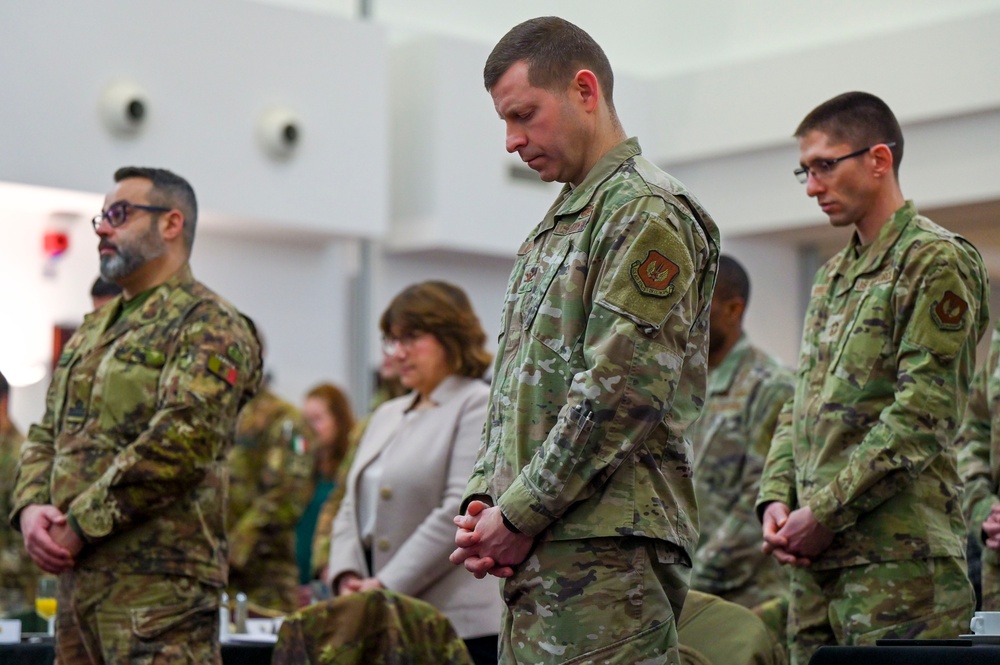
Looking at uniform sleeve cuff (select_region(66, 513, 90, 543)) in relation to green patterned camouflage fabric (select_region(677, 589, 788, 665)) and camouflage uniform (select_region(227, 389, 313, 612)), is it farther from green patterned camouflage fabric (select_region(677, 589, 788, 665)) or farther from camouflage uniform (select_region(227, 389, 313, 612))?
camouflage uniform (select_region(227, 389, 313, 612))

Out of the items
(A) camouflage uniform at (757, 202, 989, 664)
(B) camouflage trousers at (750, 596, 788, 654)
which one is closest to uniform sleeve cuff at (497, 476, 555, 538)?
(A) camouflage uniform at (757, 202, 989, 664)

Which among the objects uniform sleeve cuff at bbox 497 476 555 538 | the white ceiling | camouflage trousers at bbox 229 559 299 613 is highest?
the white ceiling

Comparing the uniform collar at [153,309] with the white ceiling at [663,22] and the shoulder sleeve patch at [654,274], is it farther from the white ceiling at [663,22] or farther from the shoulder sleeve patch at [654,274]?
the white ceiling at [663,22]

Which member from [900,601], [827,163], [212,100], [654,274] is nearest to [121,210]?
[827,163]

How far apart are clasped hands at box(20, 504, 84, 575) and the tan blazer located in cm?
88

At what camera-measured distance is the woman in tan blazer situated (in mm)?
3828

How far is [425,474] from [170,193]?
1.01 metres

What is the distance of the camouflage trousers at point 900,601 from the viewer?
114 inches

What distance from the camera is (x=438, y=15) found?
9.21 metres

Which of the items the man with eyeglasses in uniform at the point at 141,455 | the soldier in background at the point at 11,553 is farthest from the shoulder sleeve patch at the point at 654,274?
the soldier in background at the point at 11,553

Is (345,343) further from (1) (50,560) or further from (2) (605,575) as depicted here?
(2) (605,575)

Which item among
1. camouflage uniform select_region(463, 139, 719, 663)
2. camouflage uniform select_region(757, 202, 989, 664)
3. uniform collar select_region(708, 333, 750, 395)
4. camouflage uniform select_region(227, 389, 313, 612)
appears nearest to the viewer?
camouflage uniform select_region(463, 139, 719, 663)

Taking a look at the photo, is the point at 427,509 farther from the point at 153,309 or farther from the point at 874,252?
the point at 874,252

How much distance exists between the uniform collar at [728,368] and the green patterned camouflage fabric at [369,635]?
1594 mm
